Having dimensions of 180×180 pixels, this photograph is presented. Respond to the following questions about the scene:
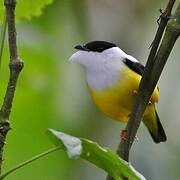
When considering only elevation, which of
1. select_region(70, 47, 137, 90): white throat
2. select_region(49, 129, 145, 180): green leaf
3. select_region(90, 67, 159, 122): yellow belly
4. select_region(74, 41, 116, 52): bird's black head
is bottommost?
select_region(90, 67, 159, 122): yellow belly

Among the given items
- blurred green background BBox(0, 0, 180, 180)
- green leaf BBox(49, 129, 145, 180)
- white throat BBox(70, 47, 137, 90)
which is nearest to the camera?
green leaf BBox(49, 129, 145, 180)

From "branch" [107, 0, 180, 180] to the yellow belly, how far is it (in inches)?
36.8

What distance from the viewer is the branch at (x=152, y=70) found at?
102 centimetres

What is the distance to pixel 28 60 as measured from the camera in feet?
5.71

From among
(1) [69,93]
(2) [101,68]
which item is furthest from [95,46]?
(1) [69,93]

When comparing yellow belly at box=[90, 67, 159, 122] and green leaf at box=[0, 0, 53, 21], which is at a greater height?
green leaf at box=[0, 0, 53, 21]

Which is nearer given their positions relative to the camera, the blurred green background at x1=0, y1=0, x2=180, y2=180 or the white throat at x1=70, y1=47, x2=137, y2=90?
the blurred green background at x1=0, y1=0, x2=180, y2=180

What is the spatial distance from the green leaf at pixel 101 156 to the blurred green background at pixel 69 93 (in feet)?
2.23

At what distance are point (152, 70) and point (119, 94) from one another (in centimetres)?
96

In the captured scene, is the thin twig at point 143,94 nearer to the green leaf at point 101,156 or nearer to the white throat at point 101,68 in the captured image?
the green leaf at point 101,156

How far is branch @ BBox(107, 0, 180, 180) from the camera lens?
1.02m

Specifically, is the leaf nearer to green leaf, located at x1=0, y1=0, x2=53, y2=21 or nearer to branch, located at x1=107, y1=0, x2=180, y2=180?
green leaf, located at x1=0, y1=0, x2=53, y2=21

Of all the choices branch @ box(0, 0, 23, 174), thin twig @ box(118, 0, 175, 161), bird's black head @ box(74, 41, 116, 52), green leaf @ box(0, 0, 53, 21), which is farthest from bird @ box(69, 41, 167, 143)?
branch @ box(0, 0, 23, 174)

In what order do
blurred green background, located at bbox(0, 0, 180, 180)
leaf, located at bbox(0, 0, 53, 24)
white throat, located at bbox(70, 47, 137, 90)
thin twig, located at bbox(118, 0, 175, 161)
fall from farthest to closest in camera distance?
white throat, located at bbox(70, 47, 137, 90), blurred green background, located at bbox(0, 0, 180, 180), leaf, located at bbox(0, 0, 53, 24), thin twig, located at bbox(118, 0, 175, 161)
